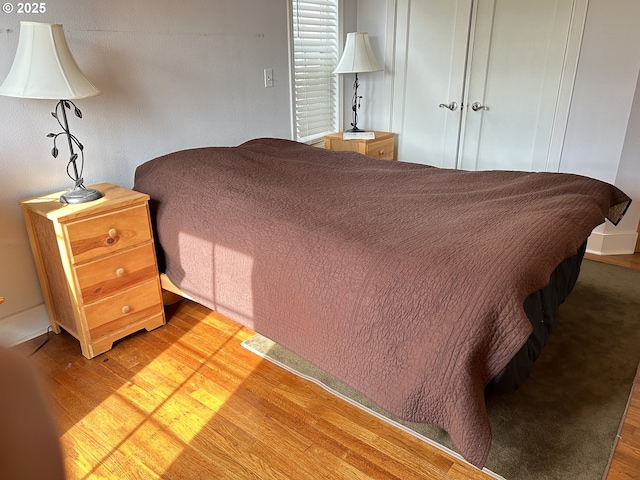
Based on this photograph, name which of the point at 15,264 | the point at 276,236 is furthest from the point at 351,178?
the point at 15,264

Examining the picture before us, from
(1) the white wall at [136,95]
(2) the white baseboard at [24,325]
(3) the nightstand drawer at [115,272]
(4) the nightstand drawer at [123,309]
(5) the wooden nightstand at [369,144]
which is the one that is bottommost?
(2) the white baseboard at [24,325]

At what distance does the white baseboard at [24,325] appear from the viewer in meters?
2.17

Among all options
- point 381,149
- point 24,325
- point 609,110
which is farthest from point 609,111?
point 24,325

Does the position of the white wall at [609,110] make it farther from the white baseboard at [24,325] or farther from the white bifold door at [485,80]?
the white baseboard at [24,325]

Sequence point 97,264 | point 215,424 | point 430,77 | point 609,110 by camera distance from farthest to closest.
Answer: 1. point 430,77
2. point 609,110
3. point 97,264
4. point 215,424

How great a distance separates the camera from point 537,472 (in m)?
1.53

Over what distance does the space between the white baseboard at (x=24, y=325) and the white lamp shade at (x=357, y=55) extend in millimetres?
2501

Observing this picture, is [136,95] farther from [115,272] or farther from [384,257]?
[384,257]

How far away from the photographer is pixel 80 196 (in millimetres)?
2018

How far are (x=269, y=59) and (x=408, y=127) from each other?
1336 millimetres

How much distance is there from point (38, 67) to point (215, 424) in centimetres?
148

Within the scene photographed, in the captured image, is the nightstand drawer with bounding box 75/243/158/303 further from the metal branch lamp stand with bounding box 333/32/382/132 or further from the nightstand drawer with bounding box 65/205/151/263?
the metal branch lamp stand with bounding box 333/32/382/132

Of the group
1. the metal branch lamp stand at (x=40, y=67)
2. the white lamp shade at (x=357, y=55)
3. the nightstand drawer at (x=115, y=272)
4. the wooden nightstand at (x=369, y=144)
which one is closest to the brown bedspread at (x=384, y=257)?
the nightstand drawer at (x=115, y=272)

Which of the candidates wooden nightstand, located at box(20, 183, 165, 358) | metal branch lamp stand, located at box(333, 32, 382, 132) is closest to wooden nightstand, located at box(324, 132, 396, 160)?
metal branch lamp stand, located at box(333, 32, 382, 132)
